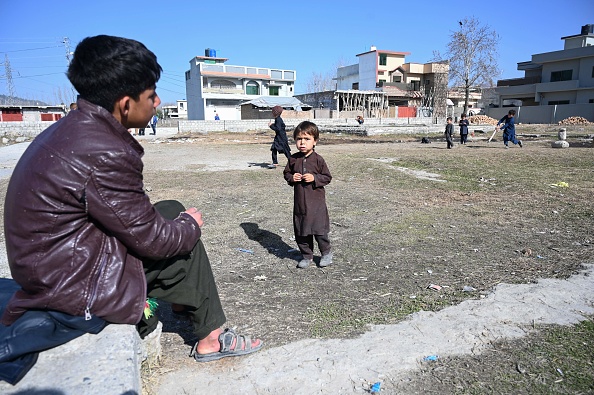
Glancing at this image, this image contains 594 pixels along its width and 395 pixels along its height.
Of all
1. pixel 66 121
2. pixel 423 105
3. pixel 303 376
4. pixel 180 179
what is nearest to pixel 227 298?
pixel 303 376

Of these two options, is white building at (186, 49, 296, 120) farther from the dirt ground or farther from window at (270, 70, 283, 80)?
the dirt ground

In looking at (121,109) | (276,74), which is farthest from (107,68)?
(276,74)

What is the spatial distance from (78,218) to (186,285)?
657mm

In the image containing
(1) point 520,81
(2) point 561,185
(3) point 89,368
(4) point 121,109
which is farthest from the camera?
(1) point 520,81

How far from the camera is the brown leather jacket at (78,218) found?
1.49m

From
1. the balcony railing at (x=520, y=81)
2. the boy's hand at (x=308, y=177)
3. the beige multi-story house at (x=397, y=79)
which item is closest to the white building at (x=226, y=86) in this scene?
the beige multi-story house at (x=397, y=79)

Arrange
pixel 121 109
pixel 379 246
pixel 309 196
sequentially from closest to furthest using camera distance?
pixel 121 109 → pixel 309 196 → pixel 379 246

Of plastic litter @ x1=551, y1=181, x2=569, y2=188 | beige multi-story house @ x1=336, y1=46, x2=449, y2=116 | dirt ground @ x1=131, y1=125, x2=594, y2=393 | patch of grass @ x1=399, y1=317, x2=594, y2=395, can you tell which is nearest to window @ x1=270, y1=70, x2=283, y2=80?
beige multi-story house @ x1=336, y1=46, x2=449, y2=116

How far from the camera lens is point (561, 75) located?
143ft

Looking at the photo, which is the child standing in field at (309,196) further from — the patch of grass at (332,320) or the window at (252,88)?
the window at (252,88)

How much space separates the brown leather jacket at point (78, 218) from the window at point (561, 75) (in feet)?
173

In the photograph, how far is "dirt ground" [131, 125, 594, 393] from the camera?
8.98ft

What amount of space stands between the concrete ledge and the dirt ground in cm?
54

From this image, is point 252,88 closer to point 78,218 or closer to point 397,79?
point 397,79
